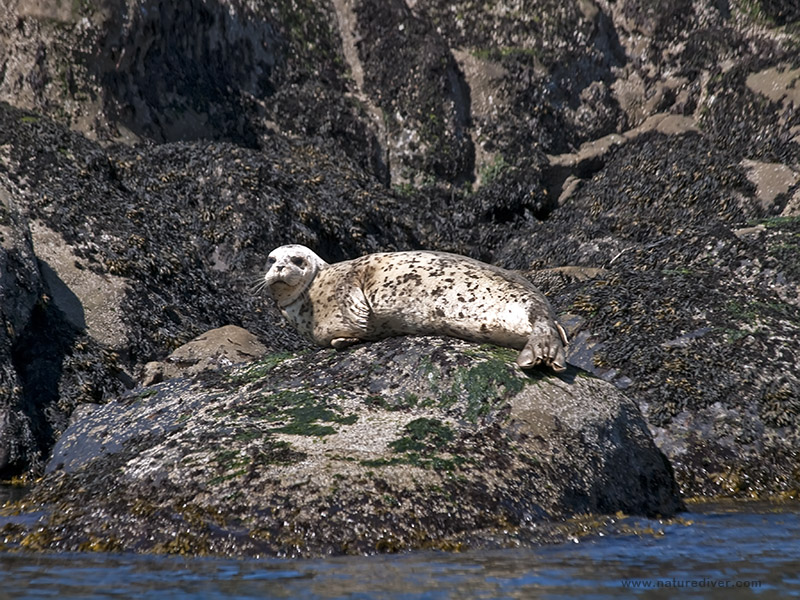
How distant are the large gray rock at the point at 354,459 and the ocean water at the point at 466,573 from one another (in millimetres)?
251

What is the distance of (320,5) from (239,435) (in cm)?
1052

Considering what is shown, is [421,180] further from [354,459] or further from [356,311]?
[354,459]

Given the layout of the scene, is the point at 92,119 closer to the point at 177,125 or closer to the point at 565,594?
the point at 177,125

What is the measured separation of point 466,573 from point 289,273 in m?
3.40

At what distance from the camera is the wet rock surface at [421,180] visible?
7.20 m

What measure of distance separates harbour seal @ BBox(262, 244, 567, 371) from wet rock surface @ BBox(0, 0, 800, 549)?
1.80ft

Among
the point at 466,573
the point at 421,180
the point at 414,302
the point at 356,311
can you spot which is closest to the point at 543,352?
the point at 414,302

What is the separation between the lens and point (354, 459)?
481 centimetres

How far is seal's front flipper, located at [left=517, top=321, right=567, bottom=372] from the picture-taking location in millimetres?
5594

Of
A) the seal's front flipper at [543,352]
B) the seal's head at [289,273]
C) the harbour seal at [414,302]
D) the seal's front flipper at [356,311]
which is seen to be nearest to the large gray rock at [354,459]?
the seal's front flipper at [543,352]

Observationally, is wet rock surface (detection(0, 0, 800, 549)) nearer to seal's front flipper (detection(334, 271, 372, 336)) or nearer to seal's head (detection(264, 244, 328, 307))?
seal's front flipper (detection(334, 271, 372, 336))

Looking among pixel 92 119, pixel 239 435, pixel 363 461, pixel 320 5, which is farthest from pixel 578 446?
pixel 320 5

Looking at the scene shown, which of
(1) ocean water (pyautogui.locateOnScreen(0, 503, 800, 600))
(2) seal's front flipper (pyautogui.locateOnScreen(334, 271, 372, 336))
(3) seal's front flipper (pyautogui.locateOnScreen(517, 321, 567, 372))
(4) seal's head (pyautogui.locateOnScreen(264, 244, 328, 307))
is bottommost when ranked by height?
(1) ocean water (pyautogui.locateOnScreen(0, 503, 800, 600))

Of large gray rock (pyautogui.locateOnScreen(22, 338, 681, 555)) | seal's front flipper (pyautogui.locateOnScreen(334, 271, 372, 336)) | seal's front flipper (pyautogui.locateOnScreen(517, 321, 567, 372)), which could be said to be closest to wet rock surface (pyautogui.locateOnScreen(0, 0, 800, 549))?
large gray rock (pyautogui.locateOnScreen(22, 338, 681, 555))
